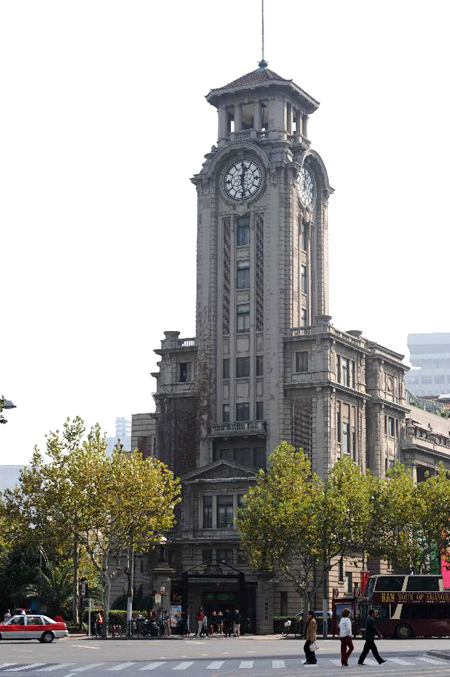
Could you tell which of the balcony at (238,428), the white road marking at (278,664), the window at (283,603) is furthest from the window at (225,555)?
the white road marking at (278,664)

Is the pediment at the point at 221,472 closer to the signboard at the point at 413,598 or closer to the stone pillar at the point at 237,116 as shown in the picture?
the signboard at the point at 413,598

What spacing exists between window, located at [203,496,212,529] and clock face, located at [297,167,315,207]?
27.1 m

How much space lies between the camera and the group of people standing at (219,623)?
79.6 metres

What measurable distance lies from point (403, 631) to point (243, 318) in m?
37.4

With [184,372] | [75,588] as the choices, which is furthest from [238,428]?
[75,588]

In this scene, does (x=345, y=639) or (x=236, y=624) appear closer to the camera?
(x=345, y=639)

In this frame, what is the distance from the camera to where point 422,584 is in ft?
233

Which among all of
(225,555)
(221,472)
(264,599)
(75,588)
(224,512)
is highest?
(221,472)

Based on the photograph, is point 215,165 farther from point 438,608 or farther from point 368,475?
point 438,608

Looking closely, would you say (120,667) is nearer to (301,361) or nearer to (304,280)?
(301,361)

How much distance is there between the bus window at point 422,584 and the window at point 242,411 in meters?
30.9

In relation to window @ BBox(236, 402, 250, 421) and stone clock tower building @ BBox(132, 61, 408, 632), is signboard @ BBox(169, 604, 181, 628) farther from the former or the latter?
window @ BBox(236, 402, 250, 421)

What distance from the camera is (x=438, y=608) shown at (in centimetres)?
7062

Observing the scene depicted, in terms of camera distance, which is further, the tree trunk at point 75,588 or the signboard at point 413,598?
the tree trunk at point 75,588
